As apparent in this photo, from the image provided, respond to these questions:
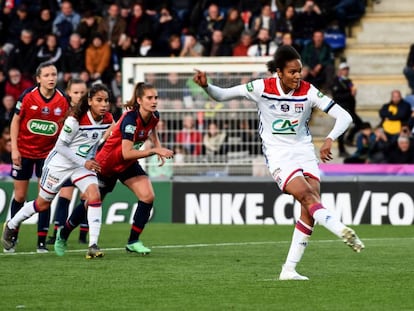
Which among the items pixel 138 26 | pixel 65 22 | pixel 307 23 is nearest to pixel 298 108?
pixel 307 23

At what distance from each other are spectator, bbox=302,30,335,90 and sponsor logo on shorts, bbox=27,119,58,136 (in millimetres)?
9754

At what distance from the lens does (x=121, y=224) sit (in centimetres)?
2038

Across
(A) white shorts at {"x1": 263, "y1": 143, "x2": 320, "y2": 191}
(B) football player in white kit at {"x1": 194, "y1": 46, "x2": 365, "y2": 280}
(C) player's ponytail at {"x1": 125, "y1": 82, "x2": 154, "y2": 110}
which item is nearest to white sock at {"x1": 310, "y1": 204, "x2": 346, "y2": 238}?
(B) football player in white kit at {"x1": 194, "y1": 46, "x2": 365, "y2": 280}

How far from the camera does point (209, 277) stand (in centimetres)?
1102

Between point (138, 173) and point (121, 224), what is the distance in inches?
268

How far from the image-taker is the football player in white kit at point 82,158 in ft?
43.1

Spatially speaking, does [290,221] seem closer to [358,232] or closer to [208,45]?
[358,232]

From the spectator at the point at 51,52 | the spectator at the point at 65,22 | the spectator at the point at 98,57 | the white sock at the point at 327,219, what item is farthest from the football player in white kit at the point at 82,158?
the spectator at the point at 65,22

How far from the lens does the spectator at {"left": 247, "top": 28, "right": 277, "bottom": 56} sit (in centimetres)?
2400

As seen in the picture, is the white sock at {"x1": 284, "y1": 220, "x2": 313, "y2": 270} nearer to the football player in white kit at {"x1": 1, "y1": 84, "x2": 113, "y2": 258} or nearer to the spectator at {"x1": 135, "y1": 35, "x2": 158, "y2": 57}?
the football player in white kit at {"x1": 1, "y1": 84, "x2": 113, "y2": 258}

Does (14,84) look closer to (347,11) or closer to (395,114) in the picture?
(347,11)

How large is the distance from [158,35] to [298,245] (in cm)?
1525

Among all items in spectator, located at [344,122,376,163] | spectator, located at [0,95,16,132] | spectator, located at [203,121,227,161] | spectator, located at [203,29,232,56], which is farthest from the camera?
spectator, located at [203,29,232,56]

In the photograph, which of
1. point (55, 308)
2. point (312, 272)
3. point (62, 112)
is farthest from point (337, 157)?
point (55, 308)
